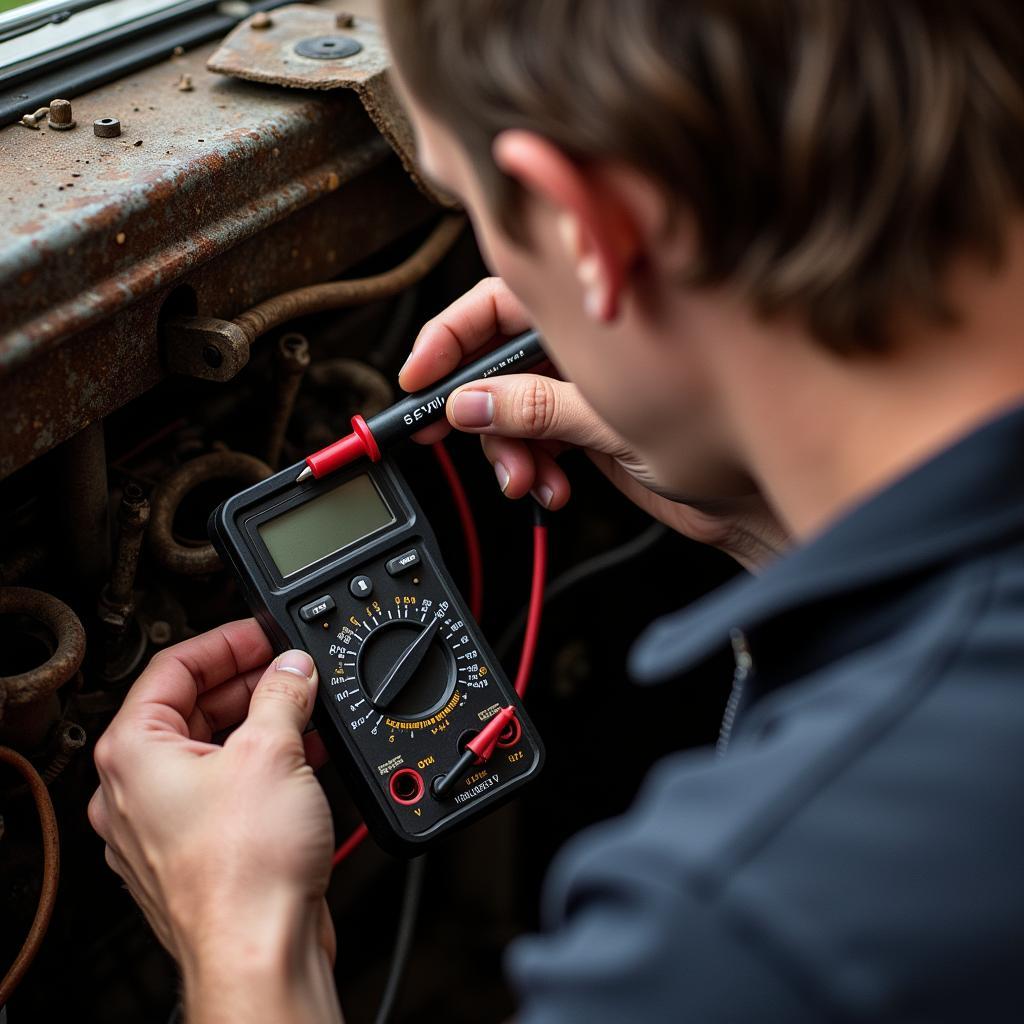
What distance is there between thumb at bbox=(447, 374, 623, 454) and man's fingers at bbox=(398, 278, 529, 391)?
0.04 meters

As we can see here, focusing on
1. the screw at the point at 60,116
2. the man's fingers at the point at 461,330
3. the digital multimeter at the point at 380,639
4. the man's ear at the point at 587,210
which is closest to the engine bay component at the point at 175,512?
the digital multimeter at the point at 380,639

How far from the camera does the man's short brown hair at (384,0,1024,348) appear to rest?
0.54 metres

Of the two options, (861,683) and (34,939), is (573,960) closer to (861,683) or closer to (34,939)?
(861,683)

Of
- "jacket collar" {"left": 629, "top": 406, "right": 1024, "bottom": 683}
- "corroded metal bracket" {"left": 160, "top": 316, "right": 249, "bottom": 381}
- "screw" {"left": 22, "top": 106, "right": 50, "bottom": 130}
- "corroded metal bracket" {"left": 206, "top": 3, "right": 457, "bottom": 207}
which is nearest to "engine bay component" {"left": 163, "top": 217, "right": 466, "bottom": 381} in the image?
"corroded metal bracket" {"left": 160, "top": 316, "right": 249, "bottom": 381}

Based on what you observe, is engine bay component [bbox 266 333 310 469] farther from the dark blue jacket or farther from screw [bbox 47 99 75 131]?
the dark blue jacket

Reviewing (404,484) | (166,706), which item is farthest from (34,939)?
(404,484)

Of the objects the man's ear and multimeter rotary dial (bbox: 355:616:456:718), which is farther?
multimeter rotary dial (bbox: 355:616:456:718)

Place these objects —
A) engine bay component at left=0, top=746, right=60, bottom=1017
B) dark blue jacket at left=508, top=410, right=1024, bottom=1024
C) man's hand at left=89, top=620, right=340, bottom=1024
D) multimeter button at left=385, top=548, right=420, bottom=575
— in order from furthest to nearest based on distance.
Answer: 1. multimeter button at left=385, top=548, right=420, bottom=575
2. engine bay component at left=0, top=746, right=60, bottom=1017
3. man's hand at left=89, top=620, right=340, bottom=1024
4. dark blue jacket at left=508, top=410, right=1024, bottom=1024

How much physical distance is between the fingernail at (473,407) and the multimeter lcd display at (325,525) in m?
0.09

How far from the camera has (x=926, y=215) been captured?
0.55 meters

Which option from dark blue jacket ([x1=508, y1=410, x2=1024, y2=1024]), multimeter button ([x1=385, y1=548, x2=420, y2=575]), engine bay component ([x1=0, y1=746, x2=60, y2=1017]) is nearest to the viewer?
dark blue jacket ([x1=508, y1=410, x2=1024, y2=1024])

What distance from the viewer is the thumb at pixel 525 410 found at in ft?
3.18

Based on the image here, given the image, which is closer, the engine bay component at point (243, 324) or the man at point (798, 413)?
the man at point (798, 413)

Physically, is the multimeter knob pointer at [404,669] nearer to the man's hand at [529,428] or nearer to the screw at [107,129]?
the man's hand at [529,428]
